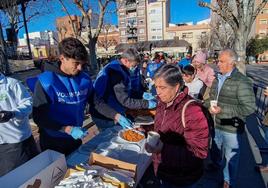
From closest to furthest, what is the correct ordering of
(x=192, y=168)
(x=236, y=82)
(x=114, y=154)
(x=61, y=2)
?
(x=192, y=168) → (x=114, y=154) → (x=236, y=82) → (x=61, y=2)

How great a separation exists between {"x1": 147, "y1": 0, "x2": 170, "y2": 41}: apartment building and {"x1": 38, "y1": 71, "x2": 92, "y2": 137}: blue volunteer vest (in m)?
60.9

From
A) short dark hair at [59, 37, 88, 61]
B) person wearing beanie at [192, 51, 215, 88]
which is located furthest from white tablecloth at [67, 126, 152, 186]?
person wearing beanie at [192, 51, 215, 88]

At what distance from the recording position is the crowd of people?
1.55 meters

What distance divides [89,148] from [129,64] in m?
1.17

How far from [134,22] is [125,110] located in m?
61.8

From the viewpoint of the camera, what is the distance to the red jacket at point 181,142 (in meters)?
1.49

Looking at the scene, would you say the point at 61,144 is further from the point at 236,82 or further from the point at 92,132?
the point at 92,132

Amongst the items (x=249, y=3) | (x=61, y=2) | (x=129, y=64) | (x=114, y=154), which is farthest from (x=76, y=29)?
(x=114, y=154)

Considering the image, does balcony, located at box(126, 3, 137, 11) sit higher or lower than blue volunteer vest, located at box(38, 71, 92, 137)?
higher

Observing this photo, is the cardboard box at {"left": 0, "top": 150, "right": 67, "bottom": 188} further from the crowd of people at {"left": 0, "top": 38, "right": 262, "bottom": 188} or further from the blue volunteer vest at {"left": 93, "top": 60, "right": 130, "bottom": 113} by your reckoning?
the blue volunteer vest at {"left": 93, "top": 60, "right": 130, "bottom": 113}

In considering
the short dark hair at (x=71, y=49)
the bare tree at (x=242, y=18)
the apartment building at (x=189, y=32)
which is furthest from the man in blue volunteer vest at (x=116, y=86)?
the apartment building at (x=189, y=32)

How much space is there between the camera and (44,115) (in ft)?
6.49

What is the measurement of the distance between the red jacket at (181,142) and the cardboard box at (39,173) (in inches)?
28.5

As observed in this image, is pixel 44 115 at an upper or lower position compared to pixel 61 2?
lower
